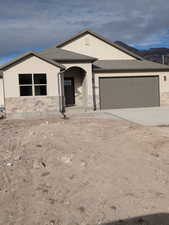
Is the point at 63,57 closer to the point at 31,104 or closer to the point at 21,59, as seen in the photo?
the point at 21,59

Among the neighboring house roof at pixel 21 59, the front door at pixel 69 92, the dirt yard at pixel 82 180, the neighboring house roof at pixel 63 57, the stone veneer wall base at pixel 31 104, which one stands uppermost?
the neighboring house roof at pixel 63 57

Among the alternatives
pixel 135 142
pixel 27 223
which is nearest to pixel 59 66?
pixel 135 142

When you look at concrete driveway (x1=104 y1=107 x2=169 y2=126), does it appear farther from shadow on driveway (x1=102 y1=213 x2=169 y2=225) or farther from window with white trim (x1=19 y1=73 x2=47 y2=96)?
shadow on driveway (x1=102 y1=213 x2=169 y2=225)

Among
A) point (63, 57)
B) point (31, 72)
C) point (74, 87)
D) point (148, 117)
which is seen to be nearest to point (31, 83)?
point (31, 72)

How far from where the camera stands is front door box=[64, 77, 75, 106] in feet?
56.8

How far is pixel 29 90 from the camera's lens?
46.5 ft

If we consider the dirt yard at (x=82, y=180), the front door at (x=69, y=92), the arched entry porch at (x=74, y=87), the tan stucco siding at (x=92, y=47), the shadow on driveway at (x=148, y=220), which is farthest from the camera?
the tan stucco siding at (x=92, y=47)

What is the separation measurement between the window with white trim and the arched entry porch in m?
3.11

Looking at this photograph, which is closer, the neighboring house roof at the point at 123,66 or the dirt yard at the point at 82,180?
the dirt yard at the point at 82,180

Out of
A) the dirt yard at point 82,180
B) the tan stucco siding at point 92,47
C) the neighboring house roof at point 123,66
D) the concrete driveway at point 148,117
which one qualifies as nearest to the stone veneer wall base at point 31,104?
the concrete driveway at point 148,117

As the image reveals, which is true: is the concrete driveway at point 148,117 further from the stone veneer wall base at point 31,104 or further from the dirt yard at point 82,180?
the stone veneer wall base at point 31,104

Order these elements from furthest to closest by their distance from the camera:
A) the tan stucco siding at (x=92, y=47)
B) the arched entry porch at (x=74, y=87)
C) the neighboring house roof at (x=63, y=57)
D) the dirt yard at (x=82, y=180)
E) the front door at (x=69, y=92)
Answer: the tan stucco siding at (x=92, y=47)
the front door at (x=69, y=92)
the arched entry porch at (x=74, y=87)
the neighboring house roof at (x=63, y=57)
the dirt yard at (x=82, y=180)

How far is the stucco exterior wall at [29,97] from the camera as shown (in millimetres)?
13328

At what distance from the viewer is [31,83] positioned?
550 inches
